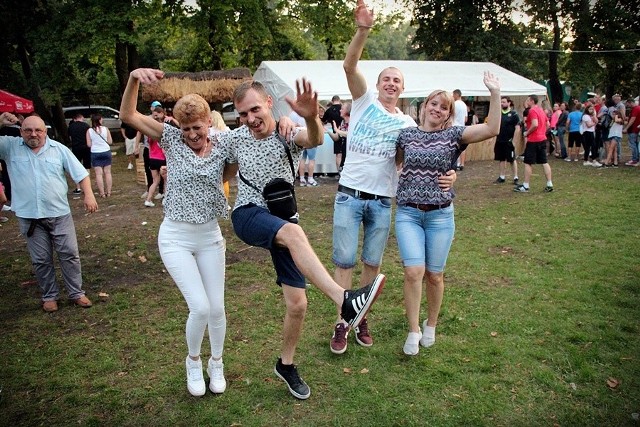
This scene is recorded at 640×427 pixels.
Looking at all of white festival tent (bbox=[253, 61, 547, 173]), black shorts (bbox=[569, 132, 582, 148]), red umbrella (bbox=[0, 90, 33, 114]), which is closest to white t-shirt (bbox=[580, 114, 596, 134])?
black shorts (bbox=[569, 132, 582, 148])

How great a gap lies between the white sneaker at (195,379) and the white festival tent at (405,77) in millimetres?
13173

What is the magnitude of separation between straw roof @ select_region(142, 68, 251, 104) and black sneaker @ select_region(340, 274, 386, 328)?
671 inches

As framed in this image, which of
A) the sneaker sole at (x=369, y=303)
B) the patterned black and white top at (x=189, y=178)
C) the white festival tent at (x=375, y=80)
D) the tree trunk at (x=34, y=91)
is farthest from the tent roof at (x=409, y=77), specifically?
the sneaker sole at (x=369, y=303)

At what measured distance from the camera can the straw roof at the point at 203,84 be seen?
62.3 feet

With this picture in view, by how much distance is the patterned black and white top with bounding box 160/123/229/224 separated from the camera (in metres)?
3.40

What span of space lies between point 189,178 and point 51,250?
303 cm

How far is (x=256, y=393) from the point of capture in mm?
3701

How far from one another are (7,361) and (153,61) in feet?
123

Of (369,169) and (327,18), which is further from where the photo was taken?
(327,18)

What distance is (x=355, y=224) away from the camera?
4.14 m

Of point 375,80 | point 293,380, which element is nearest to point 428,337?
point 293,380

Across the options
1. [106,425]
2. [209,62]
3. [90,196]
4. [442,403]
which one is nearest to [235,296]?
[90,196]

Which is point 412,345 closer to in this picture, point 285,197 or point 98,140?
point 285,197

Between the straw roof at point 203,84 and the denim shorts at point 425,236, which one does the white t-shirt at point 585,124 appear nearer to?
the straw roof at point 203,84
